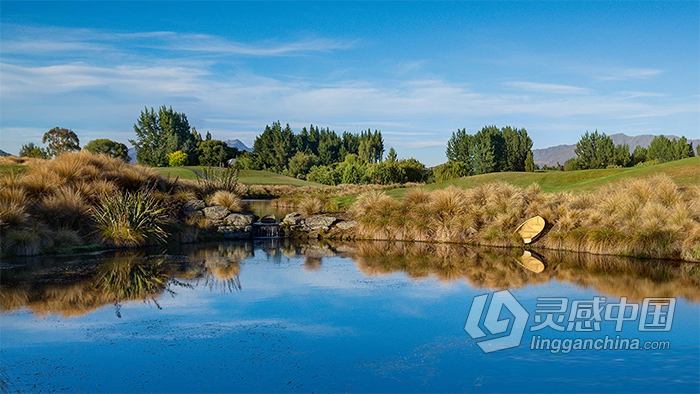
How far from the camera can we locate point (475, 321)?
325 inches

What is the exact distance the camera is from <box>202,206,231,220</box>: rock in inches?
771

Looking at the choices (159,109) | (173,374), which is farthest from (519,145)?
(173,374)

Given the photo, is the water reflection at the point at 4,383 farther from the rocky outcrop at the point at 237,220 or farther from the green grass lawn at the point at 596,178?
the green grass lawn at the point at 596,178

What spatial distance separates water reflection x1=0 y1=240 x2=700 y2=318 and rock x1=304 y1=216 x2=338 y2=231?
11.4 feet

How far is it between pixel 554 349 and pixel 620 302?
2.94 metres

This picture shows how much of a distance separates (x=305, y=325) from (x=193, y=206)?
12828 millimetres

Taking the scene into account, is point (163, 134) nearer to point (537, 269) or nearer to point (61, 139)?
point (61, 139)

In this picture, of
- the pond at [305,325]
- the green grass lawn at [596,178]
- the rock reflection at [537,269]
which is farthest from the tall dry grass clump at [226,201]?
the pond at [305,325]

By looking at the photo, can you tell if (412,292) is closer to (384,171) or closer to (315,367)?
(315,367)

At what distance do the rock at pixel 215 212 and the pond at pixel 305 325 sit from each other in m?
5.76

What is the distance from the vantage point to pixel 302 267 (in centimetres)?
1328

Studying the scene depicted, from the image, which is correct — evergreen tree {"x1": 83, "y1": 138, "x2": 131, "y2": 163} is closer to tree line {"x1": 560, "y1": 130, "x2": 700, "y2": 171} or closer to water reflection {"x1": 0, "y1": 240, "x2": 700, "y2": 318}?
tree line {"x1": 560, "y1": 130, "x2": 700, "y2": 171}

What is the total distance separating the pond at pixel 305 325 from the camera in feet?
19.6

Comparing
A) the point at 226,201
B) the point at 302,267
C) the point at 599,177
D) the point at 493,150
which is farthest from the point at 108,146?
the point at 302,267
